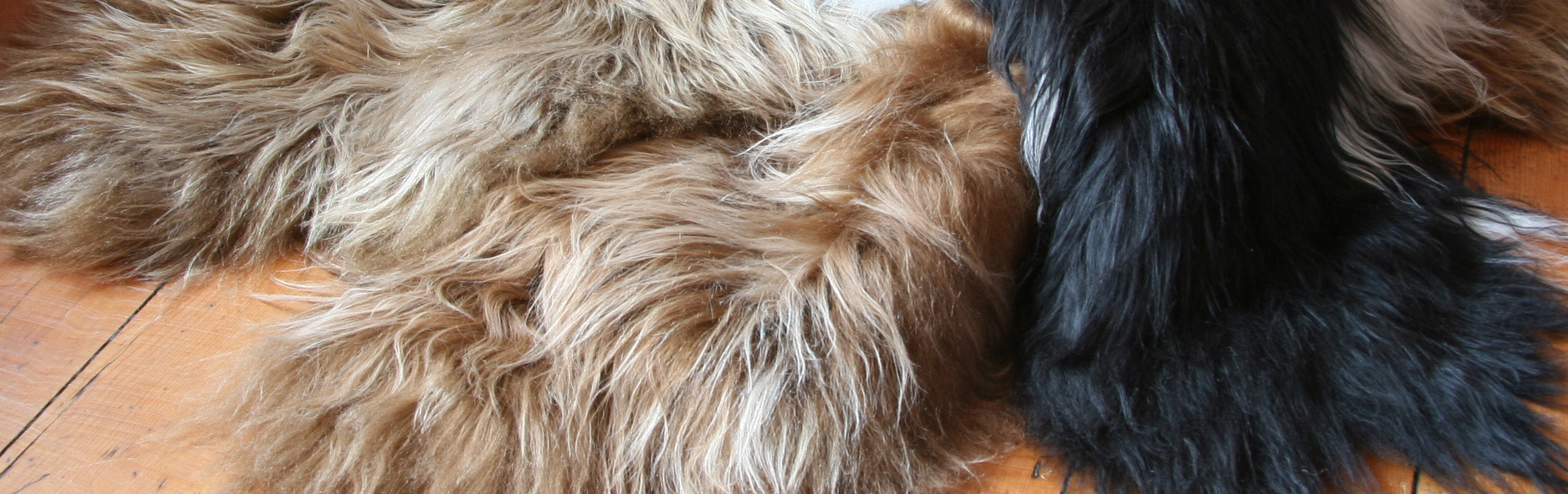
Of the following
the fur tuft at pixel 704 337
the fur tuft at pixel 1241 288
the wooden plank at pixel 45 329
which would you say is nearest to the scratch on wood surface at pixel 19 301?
the wooden plank at pixel 45 329

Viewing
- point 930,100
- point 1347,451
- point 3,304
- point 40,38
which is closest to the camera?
point 1347,451

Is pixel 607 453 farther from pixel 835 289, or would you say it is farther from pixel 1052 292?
pixel 1052 292

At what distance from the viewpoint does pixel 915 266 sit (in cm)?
69

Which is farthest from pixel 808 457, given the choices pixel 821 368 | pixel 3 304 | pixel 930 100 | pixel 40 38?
pixel 40 38

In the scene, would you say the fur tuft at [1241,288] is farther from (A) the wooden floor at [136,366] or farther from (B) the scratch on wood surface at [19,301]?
(B) the scratch on wood surface at [19,301]

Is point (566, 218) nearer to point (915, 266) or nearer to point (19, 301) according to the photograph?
point (915, 266)

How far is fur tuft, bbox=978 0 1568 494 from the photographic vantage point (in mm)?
658

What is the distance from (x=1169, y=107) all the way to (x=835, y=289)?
26 cm

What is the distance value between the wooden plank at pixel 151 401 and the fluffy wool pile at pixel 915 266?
0.21 feet

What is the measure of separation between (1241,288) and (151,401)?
2.78ft

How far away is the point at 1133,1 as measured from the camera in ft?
2.26

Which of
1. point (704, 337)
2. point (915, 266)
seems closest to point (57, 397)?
point (704, 337)

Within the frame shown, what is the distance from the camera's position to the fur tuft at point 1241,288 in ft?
2.16

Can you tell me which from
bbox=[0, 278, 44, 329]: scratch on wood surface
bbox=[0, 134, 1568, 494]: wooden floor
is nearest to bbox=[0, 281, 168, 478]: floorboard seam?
bbox=[0, 134, 1568, 494]: wooden floor
